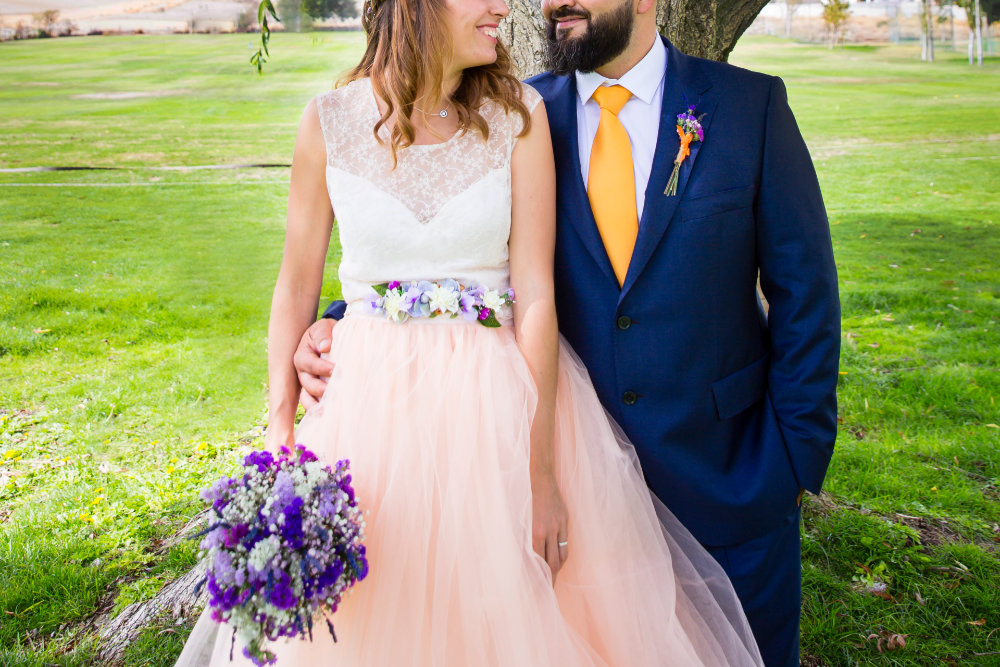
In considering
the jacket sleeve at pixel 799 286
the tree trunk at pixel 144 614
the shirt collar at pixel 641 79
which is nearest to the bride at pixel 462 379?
the shirt collar at pixel 641 79

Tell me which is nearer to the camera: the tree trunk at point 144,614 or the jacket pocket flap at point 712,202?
the jacket pocket flap at point 712,202


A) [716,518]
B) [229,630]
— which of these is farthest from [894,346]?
[229,630]

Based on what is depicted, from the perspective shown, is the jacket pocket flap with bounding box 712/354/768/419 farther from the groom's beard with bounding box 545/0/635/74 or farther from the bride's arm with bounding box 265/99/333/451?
the bride's arm with bounding box 265/99/333/451

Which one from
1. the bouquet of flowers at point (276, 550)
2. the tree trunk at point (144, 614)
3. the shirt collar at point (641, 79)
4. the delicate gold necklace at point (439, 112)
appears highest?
the shirt collar at point (641, 79)

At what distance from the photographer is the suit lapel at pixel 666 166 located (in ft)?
6.68

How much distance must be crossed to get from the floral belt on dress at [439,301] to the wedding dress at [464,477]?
28 millimetres

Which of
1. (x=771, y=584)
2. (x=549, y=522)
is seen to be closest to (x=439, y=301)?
(x=549, y=522)

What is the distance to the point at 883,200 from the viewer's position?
10539 millimetres

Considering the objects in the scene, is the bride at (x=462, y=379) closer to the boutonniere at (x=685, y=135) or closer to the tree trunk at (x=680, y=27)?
the boutonniere at (x=685, y=135)

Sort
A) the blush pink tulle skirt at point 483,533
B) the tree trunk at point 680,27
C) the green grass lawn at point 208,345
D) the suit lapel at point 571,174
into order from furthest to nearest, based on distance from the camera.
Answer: the green grass lawn at point 208,345
the tree trunk at point 680,27
the suit lapel at point 571,174
the blush pink tulle skirt at point 483,533

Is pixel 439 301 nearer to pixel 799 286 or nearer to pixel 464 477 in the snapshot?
pixel 464 477

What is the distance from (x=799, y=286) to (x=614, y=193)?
578 millimetres

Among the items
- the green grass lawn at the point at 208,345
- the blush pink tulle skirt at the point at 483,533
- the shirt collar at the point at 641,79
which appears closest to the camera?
the blush pink tulle skirt at the point at 483,533

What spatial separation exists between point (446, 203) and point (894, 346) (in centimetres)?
495
